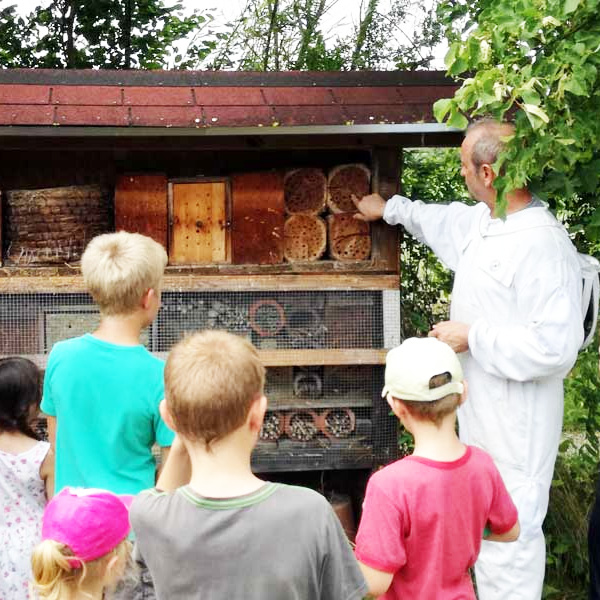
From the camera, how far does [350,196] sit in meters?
4.72

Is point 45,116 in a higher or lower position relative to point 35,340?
higher

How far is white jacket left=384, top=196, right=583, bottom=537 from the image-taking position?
3.52m

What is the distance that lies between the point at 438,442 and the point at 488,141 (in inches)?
64.1

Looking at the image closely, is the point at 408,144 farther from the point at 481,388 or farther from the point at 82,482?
the point at 82,482

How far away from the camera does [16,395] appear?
3.04m

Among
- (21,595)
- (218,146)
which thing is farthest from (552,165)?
(21,595)

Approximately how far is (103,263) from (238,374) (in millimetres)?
935

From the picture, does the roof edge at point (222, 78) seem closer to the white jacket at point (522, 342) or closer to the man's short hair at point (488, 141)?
the man's short hair at point (488, 141)

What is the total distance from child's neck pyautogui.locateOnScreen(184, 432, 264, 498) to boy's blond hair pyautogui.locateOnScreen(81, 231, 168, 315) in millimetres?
837

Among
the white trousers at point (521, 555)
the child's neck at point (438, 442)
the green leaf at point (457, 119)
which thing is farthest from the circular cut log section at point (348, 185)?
the child's neck at point (438, 442)

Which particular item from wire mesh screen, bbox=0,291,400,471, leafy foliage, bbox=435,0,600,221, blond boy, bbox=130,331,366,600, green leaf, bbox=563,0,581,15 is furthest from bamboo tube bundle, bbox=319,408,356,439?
blond boy, bbox=130,331,366,600

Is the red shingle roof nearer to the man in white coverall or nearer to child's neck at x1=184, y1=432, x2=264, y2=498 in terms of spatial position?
the man in white coverall

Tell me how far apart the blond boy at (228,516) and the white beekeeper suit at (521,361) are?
1806 mm

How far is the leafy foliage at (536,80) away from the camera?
10.4 feet
